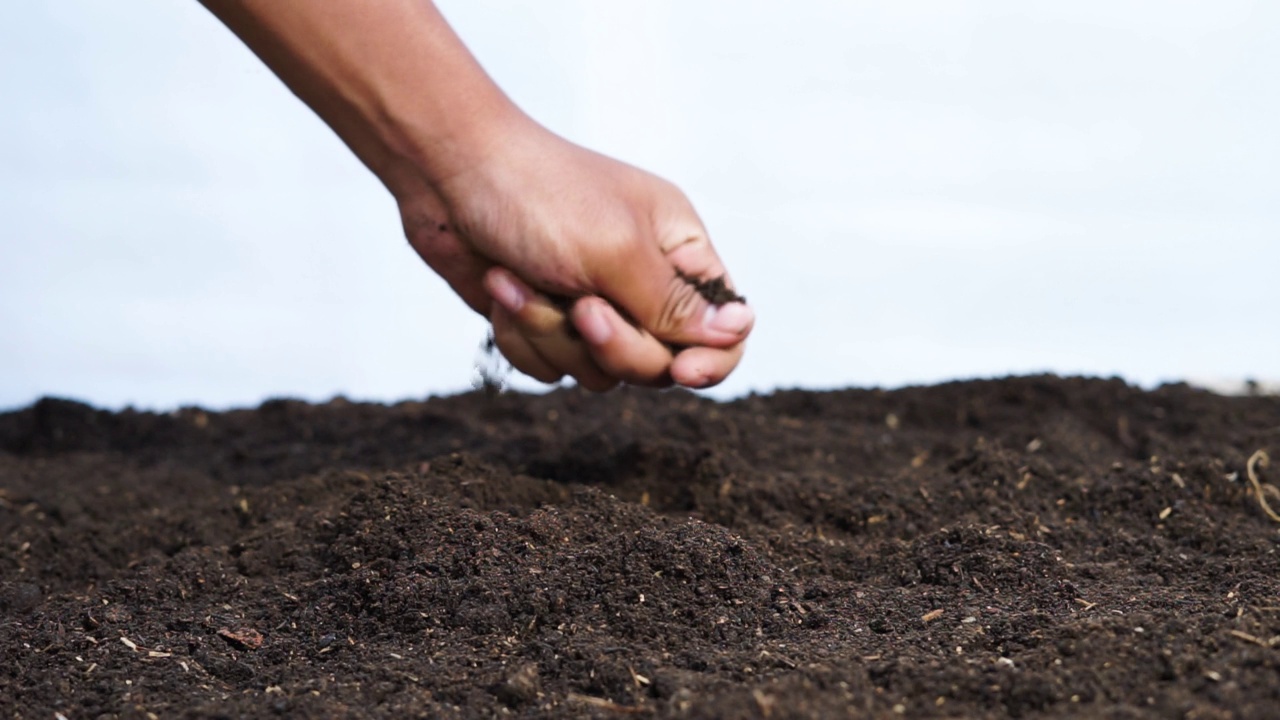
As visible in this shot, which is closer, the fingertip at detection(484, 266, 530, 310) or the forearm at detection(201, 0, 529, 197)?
the forearm at detection(201, 0, 529, 197)

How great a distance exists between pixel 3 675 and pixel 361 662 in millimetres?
459

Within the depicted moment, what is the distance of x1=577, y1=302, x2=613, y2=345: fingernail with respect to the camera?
204cm

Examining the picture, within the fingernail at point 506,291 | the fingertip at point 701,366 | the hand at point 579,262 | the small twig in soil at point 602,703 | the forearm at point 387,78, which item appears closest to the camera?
the small twig in soil at point 602,703

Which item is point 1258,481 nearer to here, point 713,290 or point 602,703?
point 713,290

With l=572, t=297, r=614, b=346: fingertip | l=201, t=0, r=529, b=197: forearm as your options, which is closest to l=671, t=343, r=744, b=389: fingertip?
l=572, t=297, r=614, b=346: fingertip

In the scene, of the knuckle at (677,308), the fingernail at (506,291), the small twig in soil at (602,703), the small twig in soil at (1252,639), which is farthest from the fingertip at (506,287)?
the small twig in soil at (1252,639)

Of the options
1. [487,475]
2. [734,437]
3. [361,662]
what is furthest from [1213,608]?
[734,437]

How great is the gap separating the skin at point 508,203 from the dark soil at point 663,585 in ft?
0.91

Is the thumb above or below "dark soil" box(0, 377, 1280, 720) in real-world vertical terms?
above

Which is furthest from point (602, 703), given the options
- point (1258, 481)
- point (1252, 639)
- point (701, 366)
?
point (1258, 481)

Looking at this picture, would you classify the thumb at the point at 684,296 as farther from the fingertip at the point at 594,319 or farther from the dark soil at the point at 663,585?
the dark soil at the point at 663,585

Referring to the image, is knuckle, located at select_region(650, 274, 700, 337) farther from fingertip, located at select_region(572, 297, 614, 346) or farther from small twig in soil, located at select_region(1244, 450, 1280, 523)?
small twig in soil, located at select_region(1244, 450, 1280, 523)

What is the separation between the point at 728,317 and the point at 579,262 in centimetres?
35

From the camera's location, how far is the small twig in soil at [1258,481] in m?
2.06
